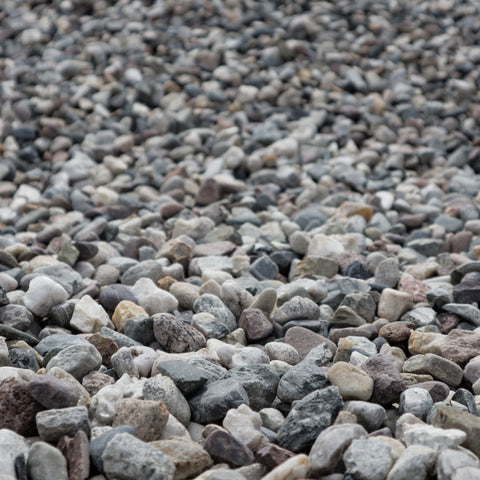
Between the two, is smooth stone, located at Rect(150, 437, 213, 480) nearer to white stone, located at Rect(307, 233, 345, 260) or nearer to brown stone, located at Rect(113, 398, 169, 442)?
brown stone, located at Rect(113, 398, 169, 442)

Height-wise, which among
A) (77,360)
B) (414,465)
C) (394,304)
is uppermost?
(77,360)

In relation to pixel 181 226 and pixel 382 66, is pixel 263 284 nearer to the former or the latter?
pixel 181 226

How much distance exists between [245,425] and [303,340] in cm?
50

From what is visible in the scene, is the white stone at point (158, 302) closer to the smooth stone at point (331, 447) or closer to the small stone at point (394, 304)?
the small stone at point (394, 304)

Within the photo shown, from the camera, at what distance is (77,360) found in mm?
1530

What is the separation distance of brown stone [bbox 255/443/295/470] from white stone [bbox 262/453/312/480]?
39mm

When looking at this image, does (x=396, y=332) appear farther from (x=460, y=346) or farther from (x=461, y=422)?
(x=461, y=422)

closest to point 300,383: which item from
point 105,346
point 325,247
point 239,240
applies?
point 105,346

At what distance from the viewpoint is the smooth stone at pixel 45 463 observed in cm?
122

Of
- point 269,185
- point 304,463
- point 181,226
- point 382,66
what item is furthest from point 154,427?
point 382,66

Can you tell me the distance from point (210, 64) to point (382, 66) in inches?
47.8

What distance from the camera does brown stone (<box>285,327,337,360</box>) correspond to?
178cm

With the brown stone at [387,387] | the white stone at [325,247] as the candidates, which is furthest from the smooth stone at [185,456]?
the white stone at [325,247]

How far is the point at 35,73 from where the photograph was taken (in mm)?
4301
